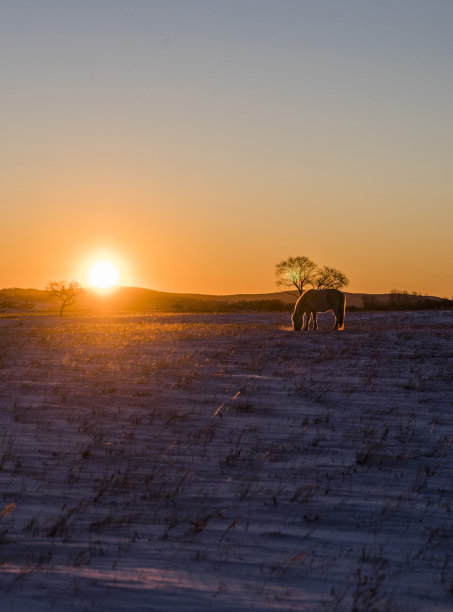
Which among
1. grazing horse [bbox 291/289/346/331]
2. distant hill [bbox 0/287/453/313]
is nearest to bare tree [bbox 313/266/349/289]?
distant hill [bbox 0/287/453/313]

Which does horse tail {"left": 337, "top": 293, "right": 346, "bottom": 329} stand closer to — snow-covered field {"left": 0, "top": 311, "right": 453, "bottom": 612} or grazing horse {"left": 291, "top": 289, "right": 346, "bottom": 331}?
grazing horse {"left": 291, "top": 289, "right": 346, "bottom": 331}

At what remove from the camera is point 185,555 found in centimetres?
415

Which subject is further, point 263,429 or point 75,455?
point 263,429

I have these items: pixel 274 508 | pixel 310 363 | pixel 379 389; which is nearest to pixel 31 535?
pixel 274 508

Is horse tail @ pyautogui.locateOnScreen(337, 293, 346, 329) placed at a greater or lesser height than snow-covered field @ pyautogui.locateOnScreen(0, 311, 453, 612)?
greater

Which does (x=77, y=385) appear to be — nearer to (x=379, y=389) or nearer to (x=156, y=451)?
(x=156, y=451)

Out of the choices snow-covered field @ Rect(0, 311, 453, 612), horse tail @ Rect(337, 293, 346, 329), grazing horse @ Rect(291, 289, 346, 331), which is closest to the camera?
snow-covered field @ Rect(0, 311, 453, 612)

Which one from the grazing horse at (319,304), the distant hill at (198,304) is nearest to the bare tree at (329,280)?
the distant hill at (198,304)

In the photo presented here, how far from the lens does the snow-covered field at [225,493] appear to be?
368 cm

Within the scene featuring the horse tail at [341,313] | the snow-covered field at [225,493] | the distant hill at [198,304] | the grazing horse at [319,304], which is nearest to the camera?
the snow-covered field at [225,493]

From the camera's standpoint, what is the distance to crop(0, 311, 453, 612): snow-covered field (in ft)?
12.1

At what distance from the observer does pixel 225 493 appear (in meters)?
5.47

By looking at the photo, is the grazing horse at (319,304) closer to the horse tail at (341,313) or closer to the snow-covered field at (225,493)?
the horse tail at (341,313)

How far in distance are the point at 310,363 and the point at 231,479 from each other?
8.88m
